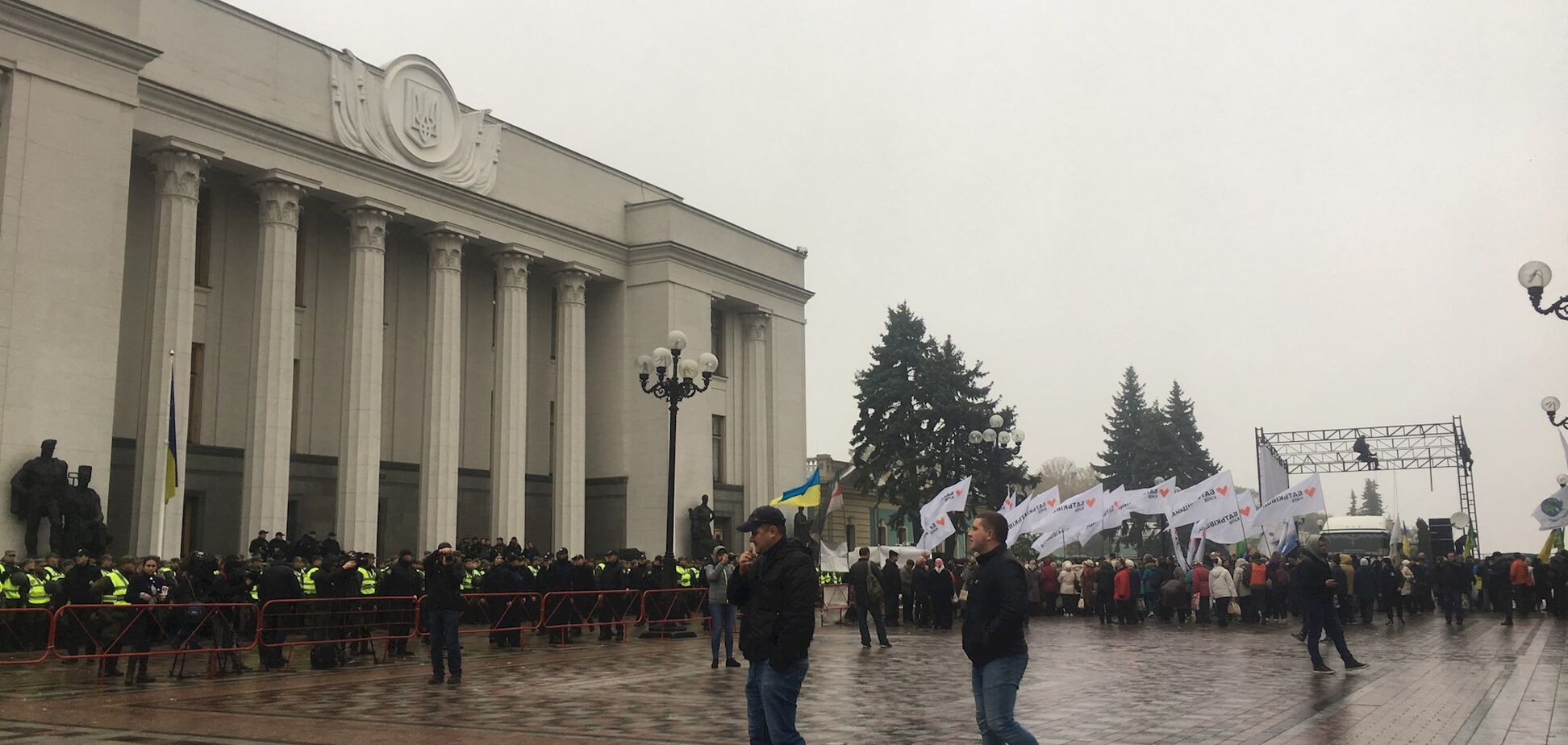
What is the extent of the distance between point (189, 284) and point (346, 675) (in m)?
15.5

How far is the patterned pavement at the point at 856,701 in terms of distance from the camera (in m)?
10.0

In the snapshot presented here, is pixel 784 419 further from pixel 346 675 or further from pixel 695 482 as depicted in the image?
pixel 346 675

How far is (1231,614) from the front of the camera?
29016 mm

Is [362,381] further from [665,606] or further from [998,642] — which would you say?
[998,642]

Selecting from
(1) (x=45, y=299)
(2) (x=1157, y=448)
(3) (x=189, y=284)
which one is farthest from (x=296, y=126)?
(2) (x=1157, y=448)

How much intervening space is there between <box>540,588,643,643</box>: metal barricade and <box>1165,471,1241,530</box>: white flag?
45.3ft

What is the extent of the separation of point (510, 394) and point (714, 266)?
392 inches

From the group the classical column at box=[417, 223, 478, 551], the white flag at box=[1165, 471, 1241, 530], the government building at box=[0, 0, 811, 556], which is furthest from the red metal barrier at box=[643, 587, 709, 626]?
the white flag at box=[1165, 471, 1241, 530]

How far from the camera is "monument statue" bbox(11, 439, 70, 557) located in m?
22.0

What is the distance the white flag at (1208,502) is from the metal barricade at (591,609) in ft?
45.3

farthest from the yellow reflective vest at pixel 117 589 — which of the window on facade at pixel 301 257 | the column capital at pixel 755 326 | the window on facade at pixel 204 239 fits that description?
the column capital at pixel 755 326

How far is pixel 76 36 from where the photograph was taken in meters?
24.4

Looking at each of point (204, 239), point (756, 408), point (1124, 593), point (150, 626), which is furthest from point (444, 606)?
point (756, 408)

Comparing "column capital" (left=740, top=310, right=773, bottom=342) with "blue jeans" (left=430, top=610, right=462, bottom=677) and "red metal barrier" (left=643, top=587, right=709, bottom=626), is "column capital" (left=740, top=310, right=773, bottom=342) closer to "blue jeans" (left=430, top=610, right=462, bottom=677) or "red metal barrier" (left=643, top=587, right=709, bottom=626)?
"red metal barrier" (left=643, top=587, right=709, bottom=626)
